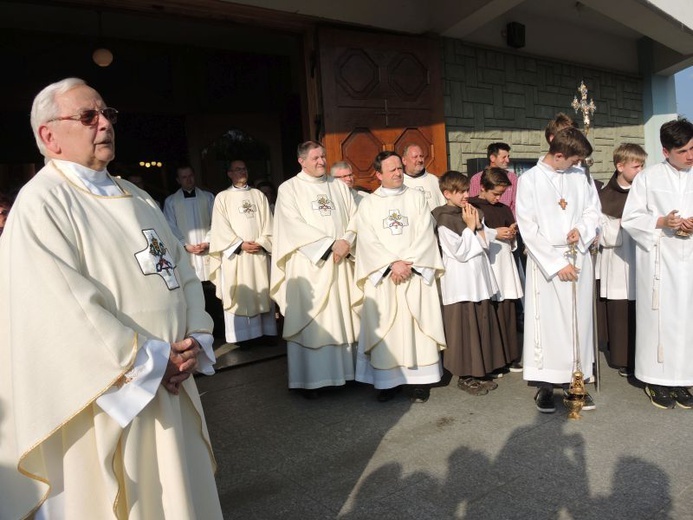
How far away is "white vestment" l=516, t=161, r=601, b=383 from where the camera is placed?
398cm

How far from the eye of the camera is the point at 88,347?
1.78 m

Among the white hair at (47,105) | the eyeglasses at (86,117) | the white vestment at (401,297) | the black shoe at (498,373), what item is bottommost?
the black shoe at (498,373)

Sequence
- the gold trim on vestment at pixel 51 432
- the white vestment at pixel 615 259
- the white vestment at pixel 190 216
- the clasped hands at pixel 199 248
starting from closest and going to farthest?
the gold trim on vestment at pixel 51 432 < the white vestment at pixel 615 259 < the clasped hands at pixel 199 248 < the white vestment at pixel 190 216

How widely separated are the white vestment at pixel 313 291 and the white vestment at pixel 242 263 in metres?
1.59

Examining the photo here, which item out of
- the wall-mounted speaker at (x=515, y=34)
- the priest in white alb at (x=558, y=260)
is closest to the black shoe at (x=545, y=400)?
the priest in white alb at (x=558, y=260)

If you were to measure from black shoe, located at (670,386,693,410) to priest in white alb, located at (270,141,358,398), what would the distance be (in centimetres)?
236

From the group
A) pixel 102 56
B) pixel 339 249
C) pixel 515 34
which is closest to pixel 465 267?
pixel 339 249

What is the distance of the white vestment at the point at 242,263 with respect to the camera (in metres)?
6.33

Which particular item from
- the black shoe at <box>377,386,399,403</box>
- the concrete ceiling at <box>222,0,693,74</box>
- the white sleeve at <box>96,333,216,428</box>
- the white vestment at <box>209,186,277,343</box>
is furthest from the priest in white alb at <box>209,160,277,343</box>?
the white sleeve at <box>96,333,216,428</box>

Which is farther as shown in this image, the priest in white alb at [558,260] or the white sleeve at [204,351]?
the priest in white alb at [558,260]

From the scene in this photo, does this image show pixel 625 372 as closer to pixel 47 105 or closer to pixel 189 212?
pixel 47 105

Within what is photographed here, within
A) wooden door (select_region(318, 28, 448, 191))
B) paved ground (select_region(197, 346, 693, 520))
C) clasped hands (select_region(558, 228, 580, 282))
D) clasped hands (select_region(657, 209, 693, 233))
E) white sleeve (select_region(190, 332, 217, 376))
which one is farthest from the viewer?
wooden door (select_region(318, 28, 448, 191))

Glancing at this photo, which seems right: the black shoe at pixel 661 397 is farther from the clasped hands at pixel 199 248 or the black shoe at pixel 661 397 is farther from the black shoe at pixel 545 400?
the clasped hands at pixel 199 248

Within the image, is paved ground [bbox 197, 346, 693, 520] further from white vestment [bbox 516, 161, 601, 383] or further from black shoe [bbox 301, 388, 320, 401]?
white vestment [bbox 516, 161, 601, 383]
